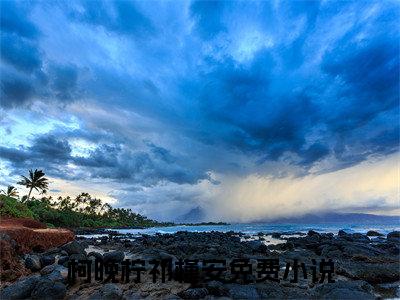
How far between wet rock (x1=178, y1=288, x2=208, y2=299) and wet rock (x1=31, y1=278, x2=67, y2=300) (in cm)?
298

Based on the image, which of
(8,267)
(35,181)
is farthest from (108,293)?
(35,181)

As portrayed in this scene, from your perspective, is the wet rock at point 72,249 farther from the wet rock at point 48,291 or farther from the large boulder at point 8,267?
the wet rock at point 48,291

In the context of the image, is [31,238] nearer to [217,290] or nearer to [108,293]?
[108,293]

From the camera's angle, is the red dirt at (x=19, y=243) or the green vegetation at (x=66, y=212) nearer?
the red dirt at (x=19, y=243)

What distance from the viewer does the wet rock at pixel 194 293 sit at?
26.3ft

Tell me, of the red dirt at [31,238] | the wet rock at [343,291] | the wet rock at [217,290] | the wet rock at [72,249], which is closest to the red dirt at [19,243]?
the red dirt at [31,238]

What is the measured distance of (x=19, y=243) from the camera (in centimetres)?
1596

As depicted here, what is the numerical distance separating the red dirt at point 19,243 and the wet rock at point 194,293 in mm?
6128

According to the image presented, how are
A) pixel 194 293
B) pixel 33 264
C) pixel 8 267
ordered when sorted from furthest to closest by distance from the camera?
pixel 33 264
pixel 8 267
pixel 194 293

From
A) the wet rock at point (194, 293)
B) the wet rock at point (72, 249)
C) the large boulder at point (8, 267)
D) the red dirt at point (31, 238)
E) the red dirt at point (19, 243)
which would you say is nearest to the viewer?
the wet rock at point (194, 293)

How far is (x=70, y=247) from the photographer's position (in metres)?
15.2

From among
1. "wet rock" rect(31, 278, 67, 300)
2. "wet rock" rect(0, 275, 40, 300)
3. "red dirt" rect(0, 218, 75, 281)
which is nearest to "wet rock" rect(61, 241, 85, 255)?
"red dirt" rect(0, 218, 75, 281)

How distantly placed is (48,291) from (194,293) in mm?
3633

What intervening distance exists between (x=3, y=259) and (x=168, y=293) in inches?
262
